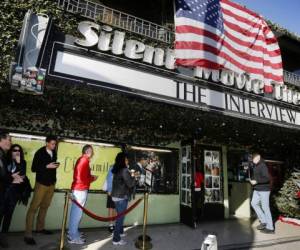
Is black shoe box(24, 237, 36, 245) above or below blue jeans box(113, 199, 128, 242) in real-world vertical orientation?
below

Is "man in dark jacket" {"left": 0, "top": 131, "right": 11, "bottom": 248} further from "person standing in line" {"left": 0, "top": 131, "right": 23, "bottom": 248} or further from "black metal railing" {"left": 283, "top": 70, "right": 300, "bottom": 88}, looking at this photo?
"black metal railing" {"left": 283, "top": 70, "right": 300, "bottom": 88}

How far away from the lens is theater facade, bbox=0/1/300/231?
199 inches

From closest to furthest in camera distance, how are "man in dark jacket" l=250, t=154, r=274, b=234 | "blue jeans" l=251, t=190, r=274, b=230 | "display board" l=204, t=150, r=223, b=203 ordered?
1. "blue jeans" l=251, t=190, r=274, b=230
2. "man in dark jacket" l=250, t=154, r=274, b=234
3. "display board" l=204, t=150, r=223, b=203

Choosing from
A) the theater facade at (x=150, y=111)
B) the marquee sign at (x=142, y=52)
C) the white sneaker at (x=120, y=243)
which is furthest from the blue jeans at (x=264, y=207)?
the white sneaker at (x=120, y=243)

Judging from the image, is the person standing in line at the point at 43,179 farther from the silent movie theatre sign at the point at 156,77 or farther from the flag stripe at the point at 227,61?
the flag stripe at the point at 227,61

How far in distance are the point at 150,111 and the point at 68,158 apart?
8.83ft

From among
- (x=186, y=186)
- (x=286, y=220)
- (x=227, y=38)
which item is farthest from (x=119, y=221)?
(x=286, y=220)

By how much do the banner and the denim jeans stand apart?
1.87 meters

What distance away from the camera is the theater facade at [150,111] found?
16.6 feet

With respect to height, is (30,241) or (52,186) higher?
(52,186)

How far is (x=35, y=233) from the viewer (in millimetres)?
6008

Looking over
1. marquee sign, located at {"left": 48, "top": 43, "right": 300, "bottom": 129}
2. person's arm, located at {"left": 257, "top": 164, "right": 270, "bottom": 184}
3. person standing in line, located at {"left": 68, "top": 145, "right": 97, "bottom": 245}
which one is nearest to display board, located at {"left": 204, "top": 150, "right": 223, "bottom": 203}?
person's arm, located at {"left": 257, "top": 164, "right": 270, "bottom": 184}

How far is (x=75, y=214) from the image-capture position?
17.5ft

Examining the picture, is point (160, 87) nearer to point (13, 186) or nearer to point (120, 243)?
point (120, 243)
